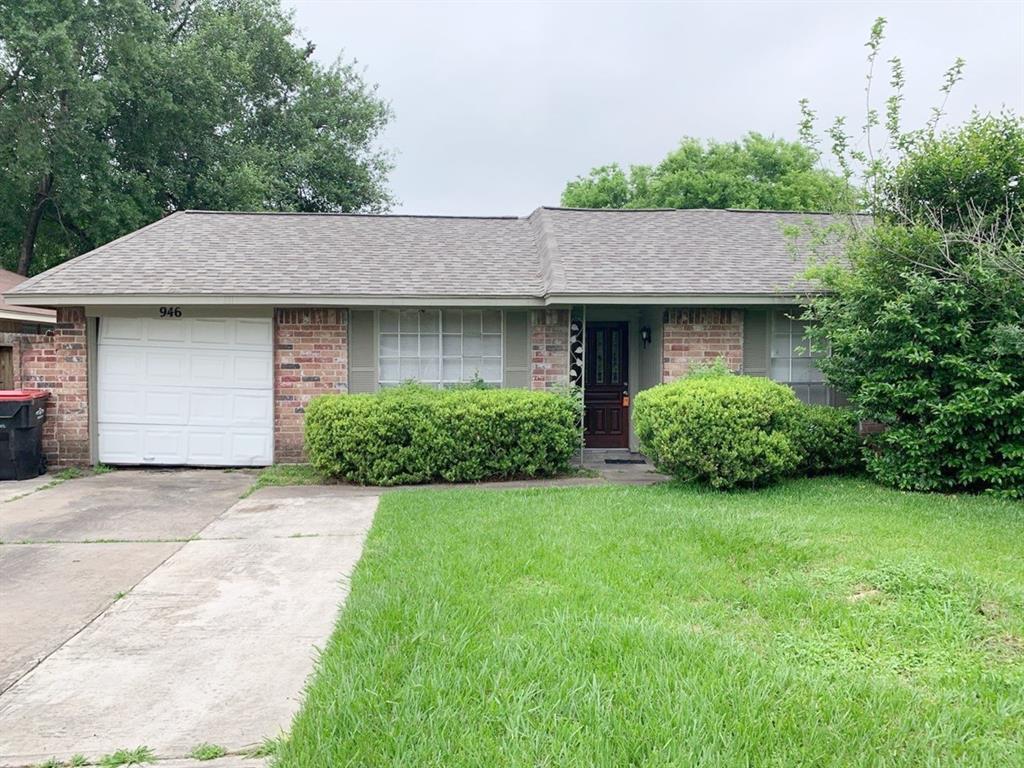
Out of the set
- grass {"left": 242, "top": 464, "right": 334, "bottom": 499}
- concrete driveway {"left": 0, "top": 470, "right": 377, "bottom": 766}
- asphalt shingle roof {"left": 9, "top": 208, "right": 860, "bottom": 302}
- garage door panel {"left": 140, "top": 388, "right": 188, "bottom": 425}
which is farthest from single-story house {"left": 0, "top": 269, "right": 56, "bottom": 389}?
grass {"left": 242, "top": 464, "right": 334, "bottom": 499}

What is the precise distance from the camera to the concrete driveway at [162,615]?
9.80ft

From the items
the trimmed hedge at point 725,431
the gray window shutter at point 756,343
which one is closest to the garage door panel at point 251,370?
the trimmed hedge at point 725,431

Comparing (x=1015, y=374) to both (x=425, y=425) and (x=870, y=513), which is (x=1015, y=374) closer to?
(x=870, y=513)

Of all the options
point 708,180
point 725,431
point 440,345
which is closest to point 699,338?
point 725,431

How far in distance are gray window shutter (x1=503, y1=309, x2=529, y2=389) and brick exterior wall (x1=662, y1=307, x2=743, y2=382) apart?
2002 mm

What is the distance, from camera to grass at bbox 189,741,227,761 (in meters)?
2.71

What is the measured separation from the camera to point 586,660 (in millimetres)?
3277

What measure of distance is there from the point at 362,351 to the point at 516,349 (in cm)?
224

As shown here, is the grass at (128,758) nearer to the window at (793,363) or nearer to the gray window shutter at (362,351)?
the gray window shutter at (362,351)

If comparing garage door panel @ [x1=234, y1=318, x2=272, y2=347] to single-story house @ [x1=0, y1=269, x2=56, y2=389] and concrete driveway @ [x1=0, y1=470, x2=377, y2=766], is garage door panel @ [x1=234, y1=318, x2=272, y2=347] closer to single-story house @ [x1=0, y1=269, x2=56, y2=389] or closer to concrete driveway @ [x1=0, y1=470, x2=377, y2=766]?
single-story house @ [x1=0, y1=269, x2=56, y2=389]

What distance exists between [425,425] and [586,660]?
207 inches

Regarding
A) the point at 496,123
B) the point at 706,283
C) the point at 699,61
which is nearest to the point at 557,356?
the point at 706,283

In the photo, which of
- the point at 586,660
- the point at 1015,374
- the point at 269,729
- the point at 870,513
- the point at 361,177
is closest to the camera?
the point at 269,729

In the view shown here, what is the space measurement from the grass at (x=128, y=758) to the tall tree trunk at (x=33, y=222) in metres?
19.0
